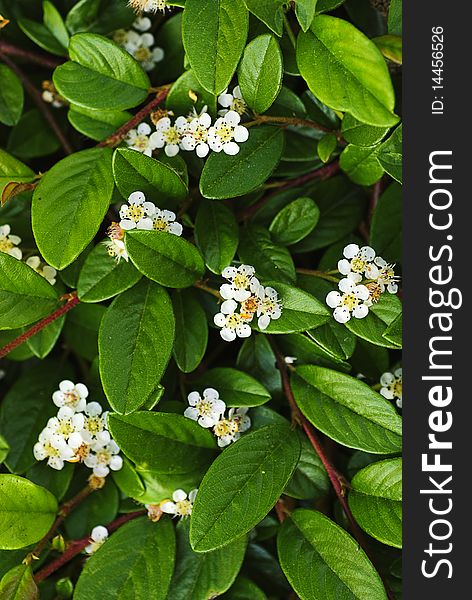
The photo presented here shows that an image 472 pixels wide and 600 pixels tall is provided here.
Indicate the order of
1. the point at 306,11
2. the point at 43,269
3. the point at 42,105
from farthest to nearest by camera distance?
the point at 42,105
the point at 43,269
the point at 306,11

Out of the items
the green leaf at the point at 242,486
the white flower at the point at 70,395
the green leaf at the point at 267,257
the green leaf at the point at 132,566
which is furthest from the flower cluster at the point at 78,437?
the green leaf at the point at 267,257

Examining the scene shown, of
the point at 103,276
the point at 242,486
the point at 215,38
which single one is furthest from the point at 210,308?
the point at 215,38

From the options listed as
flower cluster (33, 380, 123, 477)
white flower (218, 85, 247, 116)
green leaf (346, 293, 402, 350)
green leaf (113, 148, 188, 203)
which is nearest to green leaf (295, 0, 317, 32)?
white flower (218, 85, 247, 116)

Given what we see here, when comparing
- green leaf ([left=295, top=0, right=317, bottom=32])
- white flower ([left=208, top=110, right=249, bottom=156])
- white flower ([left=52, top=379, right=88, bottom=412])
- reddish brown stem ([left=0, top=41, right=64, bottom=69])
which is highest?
reddish brown stem ([left=0, top=41, right=64, bottom=69])

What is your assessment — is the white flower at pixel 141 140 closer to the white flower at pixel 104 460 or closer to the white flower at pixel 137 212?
the white flower at pixel 137 212

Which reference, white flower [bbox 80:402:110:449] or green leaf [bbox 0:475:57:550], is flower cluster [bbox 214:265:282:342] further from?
green leaf [bbox 0:475:57:550]

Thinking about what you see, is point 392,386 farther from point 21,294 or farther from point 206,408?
point 21,294
